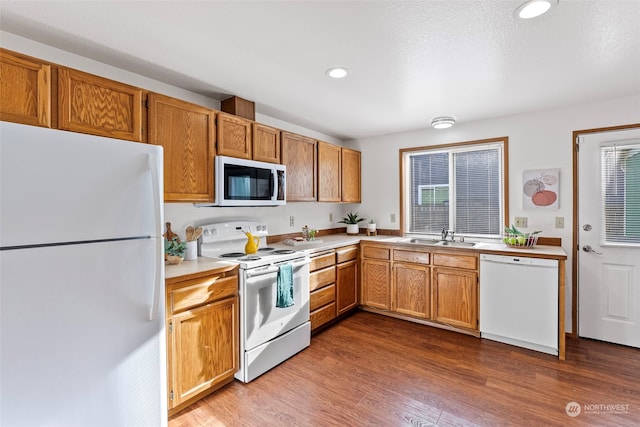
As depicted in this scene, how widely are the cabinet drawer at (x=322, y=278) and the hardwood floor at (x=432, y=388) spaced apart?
21.3 inches

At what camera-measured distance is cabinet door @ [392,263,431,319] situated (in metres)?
3.28

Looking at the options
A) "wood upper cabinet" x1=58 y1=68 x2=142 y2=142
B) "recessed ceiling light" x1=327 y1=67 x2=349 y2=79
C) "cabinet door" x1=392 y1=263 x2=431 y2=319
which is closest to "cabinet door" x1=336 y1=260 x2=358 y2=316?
"cabinet door" x1=392 y1=263 x2=431 y2=319

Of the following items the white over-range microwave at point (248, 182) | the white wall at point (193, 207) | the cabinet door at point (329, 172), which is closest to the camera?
the white wall at point (193, 207)

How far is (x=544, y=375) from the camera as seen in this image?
7.63 ft

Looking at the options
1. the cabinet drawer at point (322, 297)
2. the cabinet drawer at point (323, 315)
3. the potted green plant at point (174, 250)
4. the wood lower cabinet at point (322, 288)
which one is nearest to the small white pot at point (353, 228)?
the wood lower cabinet at point (322, 288)

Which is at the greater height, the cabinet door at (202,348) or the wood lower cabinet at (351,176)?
the wood lower cabinet at (351,176)

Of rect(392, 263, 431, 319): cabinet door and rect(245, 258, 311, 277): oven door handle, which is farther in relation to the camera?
rect(392, 263, 431, 319): cabinet door

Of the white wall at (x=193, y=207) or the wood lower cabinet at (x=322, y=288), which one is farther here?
the wood lower cabinet at (x=322, y=288)

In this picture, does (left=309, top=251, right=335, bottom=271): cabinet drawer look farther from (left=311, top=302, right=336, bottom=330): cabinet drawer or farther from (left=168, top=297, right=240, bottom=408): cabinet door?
(left=168, top=297, right=240, bottom=408): cabinet door

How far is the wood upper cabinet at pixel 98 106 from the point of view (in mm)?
1671

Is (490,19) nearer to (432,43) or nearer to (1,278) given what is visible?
(432,43)

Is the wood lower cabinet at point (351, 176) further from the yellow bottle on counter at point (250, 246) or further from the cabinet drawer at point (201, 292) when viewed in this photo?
the cabinet drawer at point (201, 292)

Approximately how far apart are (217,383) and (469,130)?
11.9 ft

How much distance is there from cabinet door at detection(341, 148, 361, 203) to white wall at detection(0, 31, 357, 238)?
0.31m
